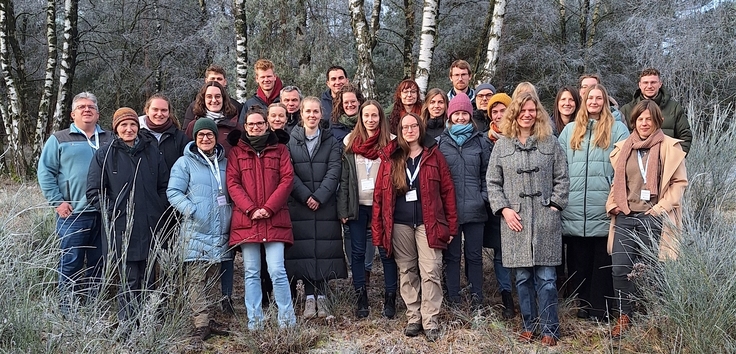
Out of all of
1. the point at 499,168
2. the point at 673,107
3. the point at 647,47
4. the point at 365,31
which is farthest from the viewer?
the point at 647,47

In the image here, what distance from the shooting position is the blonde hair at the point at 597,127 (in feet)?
15.2

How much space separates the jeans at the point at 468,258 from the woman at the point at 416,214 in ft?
0.69

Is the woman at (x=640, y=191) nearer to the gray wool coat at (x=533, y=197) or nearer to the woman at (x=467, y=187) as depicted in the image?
the gray wool coat at (x=533, y=197)

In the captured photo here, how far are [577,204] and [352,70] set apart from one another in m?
13.1

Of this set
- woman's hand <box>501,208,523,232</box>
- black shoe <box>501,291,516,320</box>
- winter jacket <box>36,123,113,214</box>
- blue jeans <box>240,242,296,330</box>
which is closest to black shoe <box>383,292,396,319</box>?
blue jeans <box>240,242,296,330</box>

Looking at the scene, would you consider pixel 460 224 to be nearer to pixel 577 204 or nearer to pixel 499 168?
pixel 499 168

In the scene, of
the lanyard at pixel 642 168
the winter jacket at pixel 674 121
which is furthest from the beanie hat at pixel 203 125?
the winter jacket at pixel 674 121

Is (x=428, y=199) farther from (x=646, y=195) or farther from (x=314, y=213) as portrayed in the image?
(x=646, y=195)

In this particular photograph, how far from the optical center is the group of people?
171 inches

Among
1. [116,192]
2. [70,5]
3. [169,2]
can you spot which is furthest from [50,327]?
[169,2]

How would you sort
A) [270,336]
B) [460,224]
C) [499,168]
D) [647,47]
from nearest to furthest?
[270,336] < [499,168] < [460,224] < [647,47]

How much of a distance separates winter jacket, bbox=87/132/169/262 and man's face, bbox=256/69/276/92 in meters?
1.78

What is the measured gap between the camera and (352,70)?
672 inches

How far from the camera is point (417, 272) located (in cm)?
485
